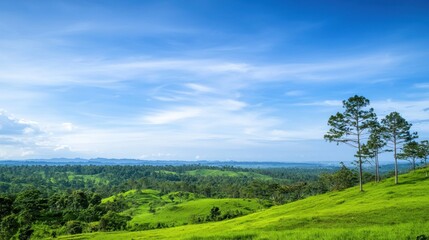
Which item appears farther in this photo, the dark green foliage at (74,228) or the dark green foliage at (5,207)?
the dark green foliage at (5,207)

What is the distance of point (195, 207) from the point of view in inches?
7426

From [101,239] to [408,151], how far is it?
83.6m

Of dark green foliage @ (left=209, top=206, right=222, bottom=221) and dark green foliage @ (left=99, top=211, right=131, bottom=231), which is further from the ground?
dark green foliage @ (left=209, top=206, right=222, bottom=221)

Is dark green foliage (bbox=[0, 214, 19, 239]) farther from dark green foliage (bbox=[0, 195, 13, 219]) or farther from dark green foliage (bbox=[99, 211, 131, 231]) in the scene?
dark green foliage (bbox=[99, 211, 131, 231])

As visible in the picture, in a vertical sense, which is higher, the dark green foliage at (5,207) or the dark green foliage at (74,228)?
the dark green foliage at (5,207)

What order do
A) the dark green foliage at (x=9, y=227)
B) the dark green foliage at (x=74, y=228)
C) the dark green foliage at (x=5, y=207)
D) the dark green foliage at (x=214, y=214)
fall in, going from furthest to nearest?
the dark green foliage at (x=5, y=207) → the dark green foliage at (x=214, y=214) → the dark green foliage at (x=74, y=228) → the dark green foliage at (x=9, y=227)

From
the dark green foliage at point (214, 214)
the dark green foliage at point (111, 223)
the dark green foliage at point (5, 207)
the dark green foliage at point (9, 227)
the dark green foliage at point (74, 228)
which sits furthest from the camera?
the dark green foliage at point (5, 207)

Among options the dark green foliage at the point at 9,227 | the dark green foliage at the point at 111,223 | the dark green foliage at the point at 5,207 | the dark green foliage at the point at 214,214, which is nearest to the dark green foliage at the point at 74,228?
the dark green foliage at the point at 111,223

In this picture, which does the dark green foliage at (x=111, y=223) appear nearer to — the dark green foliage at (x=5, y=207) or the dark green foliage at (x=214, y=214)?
the dark green foliage at (x=214, y=214)

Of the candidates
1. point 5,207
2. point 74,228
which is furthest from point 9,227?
point 5,207

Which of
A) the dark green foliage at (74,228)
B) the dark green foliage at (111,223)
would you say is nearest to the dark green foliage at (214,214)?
the dark green foliage at (111,223)

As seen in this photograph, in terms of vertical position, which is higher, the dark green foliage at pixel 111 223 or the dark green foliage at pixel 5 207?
the dark green foliage at pixel 5 207

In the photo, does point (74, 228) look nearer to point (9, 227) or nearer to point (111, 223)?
point (111, 223)

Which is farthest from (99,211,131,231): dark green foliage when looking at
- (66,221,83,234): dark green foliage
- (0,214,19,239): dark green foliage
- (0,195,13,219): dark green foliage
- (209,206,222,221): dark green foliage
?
(0,195,13,219): dark green foliage
